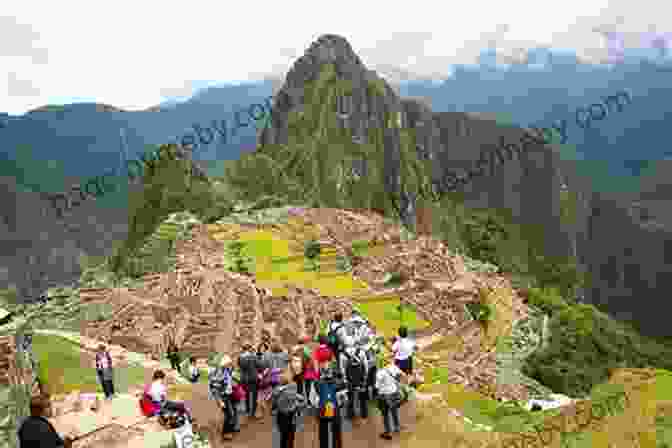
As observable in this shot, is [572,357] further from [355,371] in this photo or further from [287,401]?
[287,401]

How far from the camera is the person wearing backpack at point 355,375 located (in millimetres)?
14336

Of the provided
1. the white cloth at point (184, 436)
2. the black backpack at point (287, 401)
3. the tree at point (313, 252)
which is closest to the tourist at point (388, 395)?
the black backpack at point (287, 401)

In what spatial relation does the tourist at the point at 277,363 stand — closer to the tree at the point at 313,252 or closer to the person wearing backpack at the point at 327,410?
the person wearing backpack at the point at 327,410

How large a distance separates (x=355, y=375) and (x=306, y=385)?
119 cm

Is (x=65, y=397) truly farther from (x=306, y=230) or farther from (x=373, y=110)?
(x=373, y=110)

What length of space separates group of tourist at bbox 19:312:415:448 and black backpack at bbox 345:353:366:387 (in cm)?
2

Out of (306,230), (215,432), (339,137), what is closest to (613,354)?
(306,230)

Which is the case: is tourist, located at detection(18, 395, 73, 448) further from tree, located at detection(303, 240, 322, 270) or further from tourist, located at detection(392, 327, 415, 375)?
tree, located at detection(303, 240, 322, 270)

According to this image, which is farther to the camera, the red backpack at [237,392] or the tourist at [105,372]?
the tourist at [105,372]

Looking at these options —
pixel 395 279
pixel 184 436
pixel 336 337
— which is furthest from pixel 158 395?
pixel 395 279

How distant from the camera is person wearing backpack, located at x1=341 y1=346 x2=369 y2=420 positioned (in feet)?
47.0

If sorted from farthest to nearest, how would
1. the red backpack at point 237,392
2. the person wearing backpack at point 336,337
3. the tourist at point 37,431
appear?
the person wearing backpack at point 336,337, the red backpack at point 237,392, the tourist at point 37,431

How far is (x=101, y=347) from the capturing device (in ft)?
52.5

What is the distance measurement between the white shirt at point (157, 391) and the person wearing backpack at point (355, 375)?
4.02 metres
